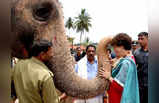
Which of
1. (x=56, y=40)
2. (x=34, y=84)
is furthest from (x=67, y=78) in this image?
(x=34, y=84)

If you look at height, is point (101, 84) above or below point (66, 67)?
below

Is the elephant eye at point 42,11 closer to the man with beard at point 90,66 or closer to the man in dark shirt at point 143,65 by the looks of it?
the man with beard at point 90,66

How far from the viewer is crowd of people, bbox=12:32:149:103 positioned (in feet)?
2.64

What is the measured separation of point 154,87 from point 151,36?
81mm

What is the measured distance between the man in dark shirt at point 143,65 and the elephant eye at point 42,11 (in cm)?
101

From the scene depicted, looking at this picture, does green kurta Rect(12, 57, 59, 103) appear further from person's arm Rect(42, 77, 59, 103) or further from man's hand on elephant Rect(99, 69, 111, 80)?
man's hand on elephant Rect(99, 69, 111, 80)

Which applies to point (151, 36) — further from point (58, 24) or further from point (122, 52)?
point (122, 52)

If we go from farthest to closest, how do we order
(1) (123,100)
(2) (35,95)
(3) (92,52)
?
(3) (92,52), (1) (123,100), (2) (35,95)

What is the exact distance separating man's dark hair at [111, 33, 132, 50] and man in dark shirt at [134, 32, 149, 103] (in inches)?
21.5

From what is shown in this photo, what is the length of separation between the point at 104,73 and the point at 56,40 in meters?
0.30

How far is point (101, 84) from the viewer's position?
1.23m

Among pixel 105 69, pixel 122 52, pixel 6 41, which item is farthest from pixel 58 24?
pixel 6 41

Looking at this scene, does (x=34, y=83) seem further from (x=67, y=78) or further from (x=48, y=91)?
(x=67, y=78)

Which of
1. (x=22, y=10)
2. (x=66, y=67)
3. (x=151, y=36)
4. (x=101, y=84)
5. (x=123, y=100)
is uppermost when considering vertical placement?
(x=22, y=10)
